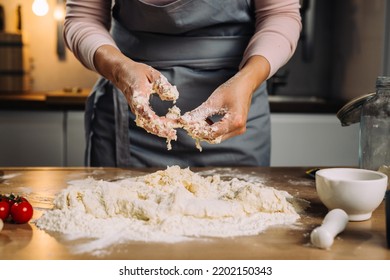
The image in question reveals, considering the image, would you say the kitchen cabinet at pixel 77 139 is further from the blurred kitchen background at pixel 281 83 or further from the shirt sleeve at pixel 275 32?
the shirt sleeve at pixel 275 32

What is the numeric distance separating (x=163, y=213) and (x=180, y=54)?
2.35ft

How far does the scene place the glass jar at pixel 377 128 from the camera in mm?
1253

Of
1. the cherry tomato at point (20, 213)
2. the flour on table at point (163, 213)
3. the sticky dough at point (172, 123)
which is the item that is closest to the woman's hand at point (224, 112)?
the sticky dough at point (172, 123)

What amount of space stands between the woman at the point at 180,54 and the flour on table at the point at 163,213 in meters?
0.46

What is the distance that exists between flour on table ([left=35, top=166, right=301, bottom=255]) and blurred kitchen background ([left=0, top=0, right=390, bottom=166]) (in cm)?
151

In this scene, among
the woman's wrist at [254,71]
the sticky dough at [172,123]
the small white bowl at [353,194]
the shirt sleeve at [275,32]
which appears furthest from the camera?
the shirt sleeve at [275,32]

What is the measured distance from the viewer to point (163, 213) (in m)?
1.02

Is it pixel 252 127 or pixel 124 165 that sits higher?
pixel 252 127

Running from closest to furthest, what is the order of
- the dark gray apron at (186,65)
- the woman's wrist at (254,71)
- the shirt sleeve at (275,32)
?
the woman's wrist at (254,71), the shirt sleeve at (275,32), the dark gray apron at (186,65)

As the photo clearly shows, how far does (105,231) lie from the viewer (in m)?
0.97

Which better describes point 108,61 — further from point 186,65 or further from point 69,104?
point 69,104

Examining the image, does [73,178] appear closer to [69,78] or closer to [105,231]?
[105,231]

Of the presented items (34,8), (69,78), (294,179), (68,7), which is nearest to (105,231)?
(294,179)

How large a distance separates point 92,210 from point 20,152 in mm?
1718
